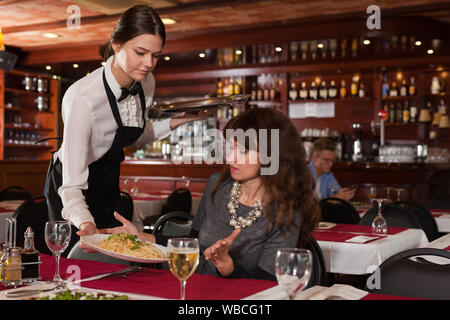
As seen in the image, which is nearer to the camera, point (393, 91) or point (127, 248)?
point (127, 248)

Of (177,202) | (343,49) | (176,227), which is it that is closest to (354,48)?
(343,49)

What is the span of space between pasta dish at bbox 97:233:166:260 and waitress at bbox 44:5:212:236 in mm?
133

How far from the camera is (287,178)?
1965 millimetres

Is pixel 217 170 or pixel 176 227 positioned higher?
pixel 217 170

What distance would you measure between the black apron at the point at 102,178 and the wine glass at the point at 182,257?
941 mm

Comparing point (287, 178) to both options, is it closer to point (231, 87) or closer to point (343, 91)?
point (343, 91)

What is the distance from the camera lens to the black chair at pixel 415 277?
1.65 metres

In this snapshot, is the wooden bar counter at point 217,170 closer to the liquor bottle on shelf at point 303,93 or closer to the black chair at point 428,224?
the liquor bottle on shelf at point 303,93

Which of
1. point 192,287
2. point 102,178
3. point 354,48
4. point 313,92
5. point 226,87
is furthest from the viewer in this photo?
point 226,87

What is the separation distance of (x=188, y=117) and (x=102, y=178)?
433mm

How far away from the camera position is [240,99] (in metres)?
2.00

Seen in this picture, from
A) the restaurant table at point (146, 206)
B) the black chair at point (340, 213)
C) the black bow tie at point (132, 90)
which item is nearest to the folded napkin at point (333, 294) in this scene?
the black bow tie at point (132, 90)

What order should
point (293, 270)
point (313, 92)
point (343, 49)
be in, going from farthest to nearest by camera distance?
point (313, 92), point (343, 49), point (293, 270)
